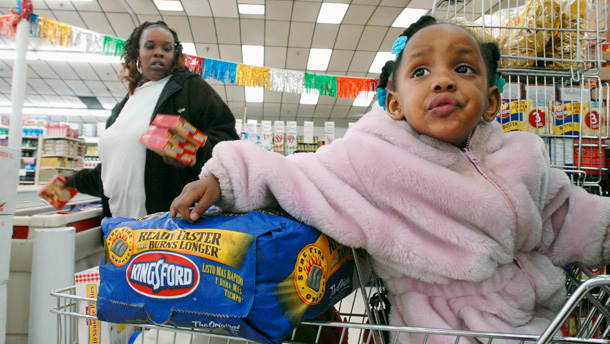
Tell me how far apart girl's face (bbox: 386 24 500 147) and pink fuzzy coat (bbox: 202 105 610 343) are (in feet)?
0.19

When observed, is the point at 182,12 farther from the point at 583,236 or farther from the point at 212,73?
the point at 583,236

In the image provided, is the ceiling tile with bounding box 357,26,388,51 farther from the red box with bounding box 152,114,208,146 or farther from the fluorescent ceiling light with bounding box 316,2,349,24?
the red box with bounding box 152,114,208,146

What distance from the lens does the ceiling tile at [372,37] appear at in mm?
6742

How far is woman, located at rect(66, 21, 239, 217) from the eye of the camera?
4.46ft

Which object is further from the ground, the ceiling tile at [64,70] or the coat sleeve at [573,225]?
the ceiling tile at [64,70]

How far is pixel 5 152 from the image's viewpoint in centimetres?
137

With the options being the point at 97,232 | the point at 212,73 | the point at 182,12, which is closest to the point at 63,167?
the point at 182,12

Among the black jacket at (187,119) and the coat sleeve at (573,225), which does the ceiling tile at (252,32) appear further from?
the coat sleeve at (573,225)

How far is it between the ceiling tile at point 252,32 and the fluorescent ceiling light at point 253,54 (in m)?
0.18

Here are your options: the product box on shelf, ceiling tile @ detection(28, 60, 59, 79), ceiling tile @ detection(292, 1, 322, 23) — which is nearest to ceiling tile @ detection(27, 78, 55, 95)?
ceiling tile @ detection(28, 60, 59, 79)

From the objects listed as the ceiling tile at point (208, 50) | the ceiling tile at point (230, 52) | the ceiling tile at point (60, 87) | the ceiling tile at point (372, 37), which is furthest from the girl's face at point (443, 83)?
the ceiling tile at point (60, 87)

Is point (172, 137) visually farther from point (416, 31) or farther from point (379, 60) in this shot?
point (379, 60)

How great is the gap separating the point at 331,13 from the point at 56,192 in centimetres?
576

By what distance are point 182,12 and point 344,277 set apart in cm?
663
